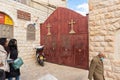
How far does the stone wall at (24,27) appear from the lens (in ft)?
26.5

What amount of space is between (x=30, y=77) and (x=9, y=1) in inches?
171

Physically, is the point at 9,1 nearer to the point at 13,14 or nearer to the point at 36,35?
the point at 13,14

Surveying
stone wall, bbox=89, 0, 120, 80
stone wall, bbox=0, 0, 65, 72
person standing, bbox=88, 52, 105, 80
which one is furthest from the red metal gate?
person standing, bbox=88, 52, 105, 80

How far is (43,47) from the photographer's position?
30.1ft

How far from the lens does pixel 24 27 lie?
29.1ft

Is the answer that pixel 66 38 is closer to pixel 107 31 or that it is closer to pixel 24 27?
pixel 24 27

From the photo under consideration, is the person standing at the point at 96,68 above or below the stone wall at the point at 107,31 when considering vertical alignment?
below

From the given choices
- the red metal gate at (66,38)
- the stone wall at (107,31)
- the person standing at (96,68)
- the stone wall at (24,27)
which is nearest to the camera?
the person standing at (96,68)

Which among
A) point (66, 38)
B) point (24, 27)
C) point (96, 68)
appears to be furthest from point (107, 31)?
point (24, 27)

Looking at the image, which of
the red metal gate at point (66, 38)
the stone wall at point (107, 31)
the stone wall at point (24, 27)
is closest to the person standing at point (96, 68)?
the stone wall at point (107, 31)

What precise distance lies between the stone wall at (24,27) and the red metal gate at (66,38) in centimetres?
68

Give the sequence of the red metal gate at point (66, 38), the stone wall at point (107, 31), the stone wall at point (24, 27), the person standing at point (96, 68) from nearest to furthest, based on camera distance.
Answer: the person standing at point (96, 68) → the stone wall at point (107, 31) → the red metal gate at point (66, 38) → the stone wall at point (24, 27)

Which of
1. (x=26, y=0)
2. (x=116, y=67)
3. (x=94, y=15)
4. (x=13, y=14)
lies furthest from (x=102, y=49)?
(x=26, y=0)

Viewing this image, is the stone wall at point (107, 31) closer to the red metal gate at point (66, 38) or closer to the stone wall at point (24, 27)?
the red metal gate at point (66, 38)
